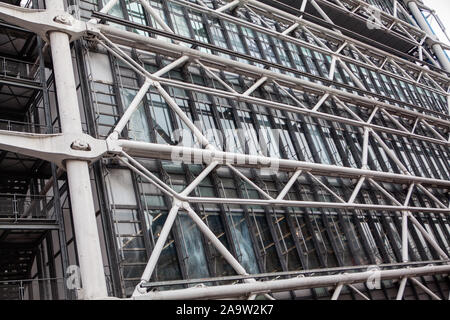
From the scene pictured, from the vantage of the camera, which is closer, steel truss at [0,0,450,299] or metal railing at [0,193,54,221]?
steel truss at [0,0,450,299]

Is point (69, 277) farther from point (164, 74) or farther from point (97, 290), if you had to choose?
point (164, 74)

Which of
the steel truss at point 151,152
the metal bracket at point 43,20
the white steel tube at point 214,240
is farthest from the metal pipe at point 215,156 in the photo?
the metal bracket at point 43,20

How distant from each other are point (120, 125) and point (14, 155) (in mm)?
3859

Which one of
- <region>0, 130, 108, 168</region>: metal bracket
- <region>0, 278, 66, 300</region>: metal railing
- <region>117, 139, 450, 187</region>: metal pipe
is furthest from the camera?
<region>117, 139, 450, 187</region>: metal pipe

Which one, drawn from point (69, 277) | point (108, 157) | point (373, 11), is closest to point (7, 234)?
point (69, 277)

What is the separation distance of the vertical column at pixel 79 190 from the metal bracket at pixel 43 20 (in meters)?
0.22

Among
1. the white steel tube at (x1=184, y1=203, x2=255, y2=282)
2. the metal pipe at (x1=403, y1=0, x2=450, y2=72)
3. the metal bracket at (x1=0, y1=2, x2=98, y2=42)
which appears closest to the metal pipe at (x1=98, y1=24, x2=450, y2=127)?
the metal bracket at (x1=0, y1=2, x2=98, y2=42)

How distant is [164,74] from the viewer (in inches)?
670

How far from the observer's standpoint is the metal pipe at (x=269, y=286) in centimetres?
1171

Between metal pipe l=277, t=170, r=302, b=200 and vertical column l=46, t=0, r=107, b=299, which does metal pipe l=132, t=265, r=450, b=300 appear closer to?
vertical column l=46, t=0, r=107, b=299

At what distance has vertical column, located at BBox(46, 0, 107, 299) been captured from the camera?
426 inches

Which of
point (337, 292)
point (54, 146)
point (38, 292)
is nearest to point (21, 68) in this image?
point (54, 146)

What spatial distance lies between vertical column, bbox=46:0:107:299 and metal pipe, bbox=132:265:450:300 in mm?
1331

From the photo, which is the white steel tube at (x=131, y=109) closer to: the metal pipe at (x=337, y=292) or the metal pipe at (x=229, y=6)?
the metal pipe at (x=229, y=6)
